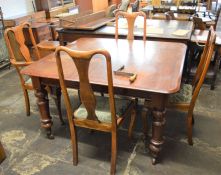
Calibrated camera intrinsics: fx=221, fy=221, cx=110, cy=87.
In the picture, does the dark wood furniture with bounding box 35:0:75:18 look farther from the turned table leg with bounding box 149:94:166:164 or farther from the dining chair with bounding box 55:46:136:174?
the turned table leg with bounding box 149:94:166:164

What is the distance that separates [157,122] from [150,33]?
1385mm

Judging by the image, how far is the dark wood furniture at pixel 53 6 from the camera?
15.2ft

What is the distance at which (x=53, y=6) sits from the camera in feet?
16.3

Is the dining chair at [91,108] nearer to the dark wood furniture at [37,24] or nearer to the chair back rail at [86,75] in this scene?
the chair back rail at [86,75]

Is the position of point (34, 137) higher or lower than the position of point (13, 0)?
lower

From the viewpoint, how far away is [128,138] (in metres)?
2.02

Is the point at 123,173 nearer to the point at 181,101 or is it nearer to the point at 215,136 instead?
the point at 181,101

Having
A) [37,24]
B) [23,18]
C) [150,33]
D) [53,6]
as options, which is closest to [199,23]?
[150,33]

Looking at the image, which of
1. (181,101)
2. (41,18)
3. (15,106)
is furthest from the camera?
(41,18)

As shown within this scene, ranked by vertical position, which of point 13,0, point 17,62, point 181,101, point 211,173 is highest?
point 13,0

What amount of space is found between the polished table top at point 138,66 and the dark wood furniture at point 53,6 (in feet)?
9.38

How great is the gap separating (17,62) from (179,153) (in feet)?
5.53

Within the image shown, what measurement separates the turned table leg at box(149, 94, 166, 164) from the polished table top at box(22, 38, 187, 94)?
0.11 m

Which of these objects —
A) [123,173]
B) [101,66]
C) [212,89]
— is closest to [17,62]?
[101,66]
